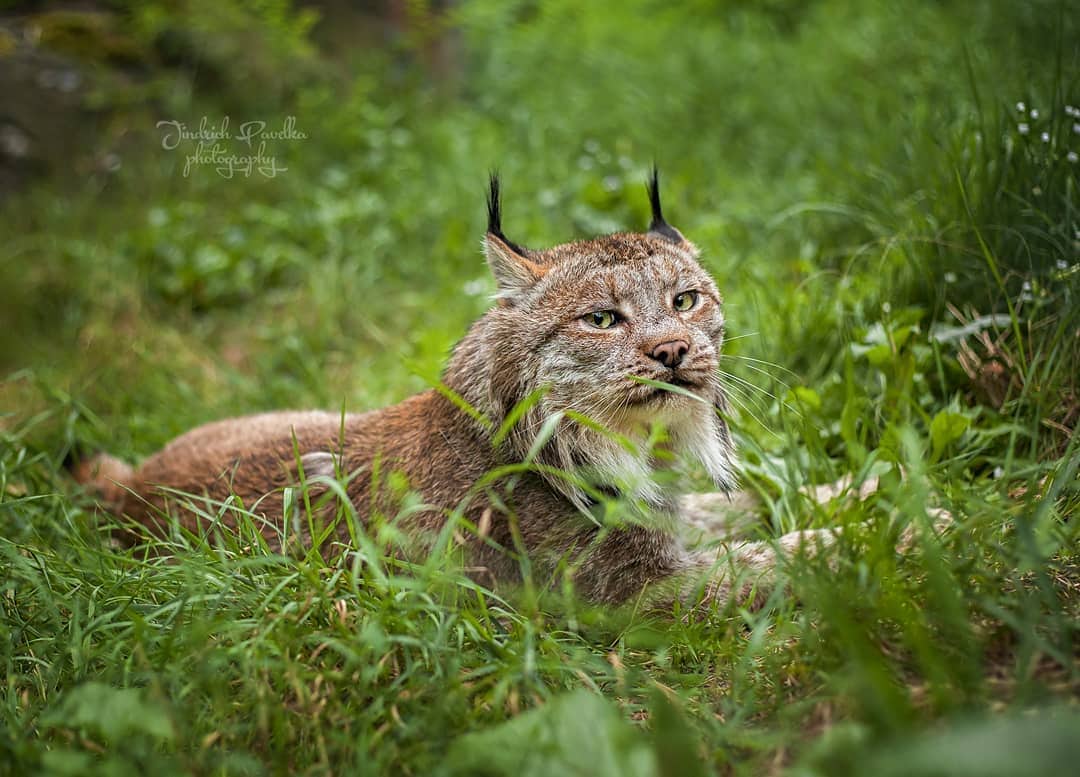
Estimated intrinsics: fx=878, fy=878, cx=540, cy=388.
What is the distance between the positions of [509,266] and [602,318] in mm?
428

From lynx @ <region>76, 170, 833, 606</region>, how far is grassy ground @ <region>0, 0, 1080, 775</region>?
0.23 m

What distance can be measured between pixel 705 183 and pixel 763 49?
9.16 feet

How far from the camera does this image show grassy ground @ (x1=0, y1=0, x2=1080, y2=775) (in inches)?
78.5

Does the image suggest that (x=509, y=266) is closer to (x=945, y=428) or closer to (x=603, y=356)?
(x=603, y=356)

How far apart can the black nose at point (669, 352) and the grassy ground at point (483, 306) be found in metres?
0.36

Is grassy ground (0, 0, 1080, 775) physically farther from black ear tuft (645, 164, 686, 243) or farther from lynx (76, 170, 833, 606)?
black ear tuft (645, 164, 686, 243)

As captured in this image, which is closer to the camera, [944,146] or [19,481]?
[19,481]

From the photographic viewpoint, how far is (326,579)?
266 cm

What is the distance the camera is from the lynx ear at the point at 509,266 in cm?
330

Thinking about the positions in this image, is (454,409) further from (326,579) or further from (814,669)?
(814,669)

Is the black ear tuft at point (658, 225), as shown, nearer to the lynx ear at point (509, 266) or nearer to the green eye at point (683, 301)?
the green eye at point (683, 301)

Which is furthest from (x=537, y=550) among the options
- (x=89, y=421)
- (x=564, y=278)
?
(x=89, y=421)

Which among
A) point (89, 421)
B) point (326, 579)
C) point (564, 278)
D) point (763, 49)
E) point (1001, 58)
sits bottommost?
point (326, 579)

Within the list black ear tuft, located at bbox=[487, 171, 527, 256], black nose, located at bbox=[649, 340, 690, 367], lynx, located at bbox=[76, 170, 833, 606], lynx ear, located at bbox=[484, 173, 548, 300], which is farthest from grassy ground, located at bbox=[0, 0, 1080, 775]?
black ear tuft, located at bbox=[487, 171, 527, 256]
